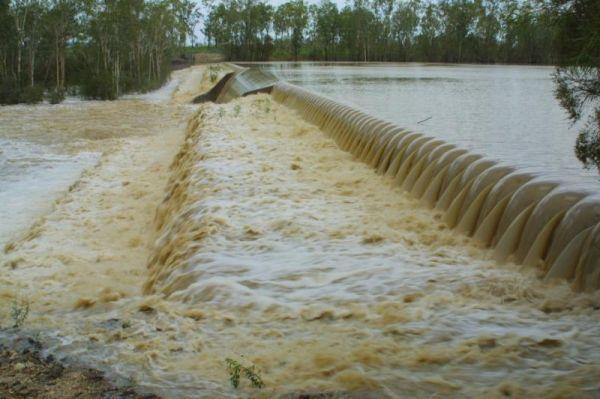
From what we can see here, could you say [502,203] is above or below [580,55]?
below

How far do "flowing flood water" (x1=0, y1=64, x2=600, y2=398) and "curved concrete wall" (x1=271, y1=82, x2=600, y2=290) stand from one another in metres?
0.14

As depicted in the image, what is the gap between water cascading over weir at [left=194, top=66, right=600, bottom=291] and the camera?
12.2 ft

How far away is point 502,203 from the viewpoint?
4.60 m

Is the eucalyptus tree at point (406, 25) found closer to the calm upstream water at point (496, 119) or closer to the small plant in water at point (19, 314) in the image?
the calm upstream water at point (496, 119)

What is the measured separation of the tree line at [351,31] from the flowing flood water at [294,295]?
51264mm

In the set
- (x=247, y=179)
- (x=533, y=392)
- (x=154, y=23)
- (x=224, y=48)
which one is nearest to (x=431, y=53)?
(x=224, y=48)

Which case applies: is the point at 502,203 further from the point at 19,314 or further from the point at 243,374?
the point at 19,314

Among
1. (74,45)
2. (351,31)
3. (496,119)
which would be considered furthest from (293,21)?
(496,119)

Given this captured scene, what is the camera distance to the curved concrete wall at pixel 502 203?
3725 mm

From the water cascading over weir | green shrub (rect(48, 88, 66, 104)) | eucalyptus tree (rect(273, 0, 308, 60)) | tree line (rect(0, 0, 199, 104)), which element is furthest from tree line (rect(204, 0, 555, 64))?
the water cascading over weir

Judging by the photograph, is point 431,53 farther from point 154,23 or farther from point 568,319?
point 568,319

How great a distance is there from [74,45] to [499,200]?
26.7 metres

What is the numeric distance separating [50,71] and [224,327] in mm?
28415

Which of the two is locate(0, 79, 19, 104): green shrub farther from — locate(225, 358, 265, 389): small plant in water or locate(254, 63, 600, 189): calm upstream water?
locate(225, 358, 265, 389): small plant in water
